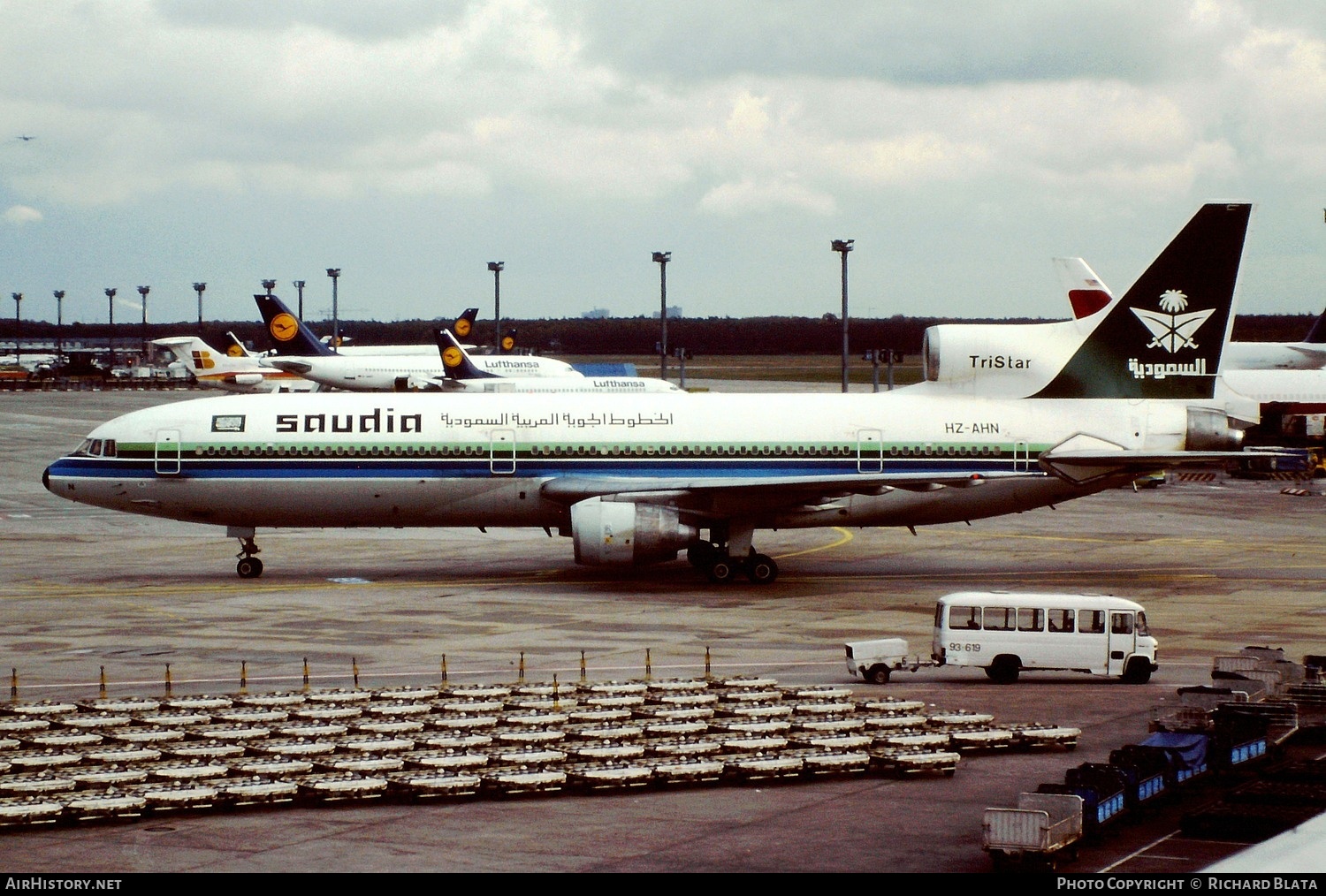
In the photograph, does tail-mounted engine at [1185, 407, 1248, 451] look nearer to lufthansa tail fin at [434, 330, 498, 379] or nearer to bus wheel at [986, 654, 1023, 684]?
bus wheel at [986, 654, 1023, 684]

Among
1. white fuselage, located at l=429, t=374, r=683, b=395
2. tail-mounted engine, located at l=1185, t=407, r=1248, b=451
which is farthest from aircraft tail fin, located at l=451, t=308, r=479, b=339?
tail-mounted engine, located at l=1185, t=407, r=1248, b=451

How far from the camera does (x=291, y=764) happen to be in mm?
25562

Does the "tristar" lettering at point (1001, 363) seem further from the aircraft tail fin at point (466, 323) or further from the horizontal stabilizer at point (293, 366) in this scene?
the aircraft tail fin at point (466, 323)

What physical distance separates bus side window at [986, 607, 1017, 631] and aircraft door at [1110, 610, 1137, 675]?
2144 mm

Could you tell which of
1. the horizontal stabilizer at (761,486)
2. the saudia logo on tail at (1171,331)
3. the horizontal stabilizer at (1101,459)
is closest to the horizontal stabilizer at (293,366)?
the horizontal stabilizer at (761,486)

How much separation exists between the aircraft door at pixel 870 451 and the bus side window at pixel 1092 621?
14491mm

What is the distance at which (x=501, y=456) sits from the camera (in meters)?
48.1

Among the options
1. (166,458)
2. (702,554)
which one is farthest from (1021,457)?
(166,458)

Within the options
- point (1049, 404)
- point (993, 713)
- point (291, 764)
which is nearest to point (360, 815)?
point (291, 764)

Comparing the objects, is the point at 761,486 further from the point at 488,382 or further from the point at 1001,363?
the point at 488,382

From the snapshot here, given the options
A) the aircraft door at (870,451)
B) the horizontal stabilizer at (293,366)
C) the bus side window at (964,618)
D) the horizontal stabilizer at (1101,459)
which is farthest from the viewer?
the horizontal stabilizer at (293,366)

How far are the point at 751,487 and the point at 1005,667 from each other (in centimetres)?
1352

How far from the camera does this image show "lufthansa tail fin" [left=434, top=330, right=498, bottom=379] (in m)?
109

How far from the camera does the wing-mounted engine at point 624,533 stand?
45.7 meters
